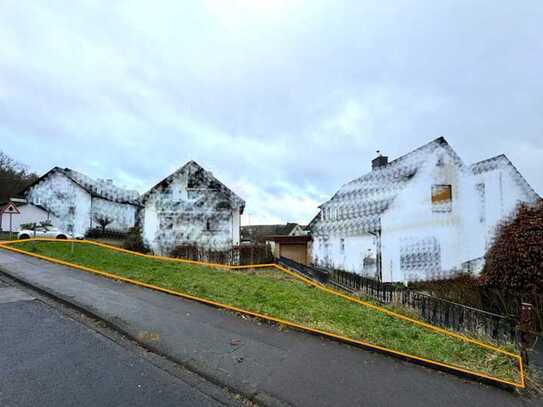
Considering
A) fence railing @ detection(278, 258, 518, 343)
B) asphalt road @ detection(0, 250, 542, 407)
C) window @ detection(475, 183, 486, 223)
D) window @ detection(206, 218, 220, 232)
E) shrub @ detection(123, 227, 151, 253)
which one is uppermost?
window @ detection(475, 183, 486, 223)

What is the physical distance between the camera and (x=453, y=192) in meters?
17.6

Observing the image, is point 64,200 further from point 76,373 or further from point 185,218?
point 76,373

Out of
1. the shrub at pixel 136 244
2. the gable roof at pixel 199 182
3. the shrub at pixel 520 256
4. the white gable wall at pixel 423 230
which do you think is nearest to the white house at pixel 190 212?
the gable roof at pixel 199 182

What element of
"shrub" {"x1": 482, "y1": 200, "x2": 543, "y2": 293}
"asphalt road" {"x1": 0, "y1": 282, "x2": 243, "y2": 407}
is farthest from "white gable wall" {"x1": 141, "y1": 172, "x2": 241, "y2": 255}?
"asphalt road" {"x1": 0, "y1": 282, "x2": 243, "y2": 407}

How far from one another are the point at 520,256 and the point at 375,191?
32.8ft

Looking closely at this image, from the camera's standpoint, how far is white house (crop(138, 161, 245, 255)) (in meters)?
21.3

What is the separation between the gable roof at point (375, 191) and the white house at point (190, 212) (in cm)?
701

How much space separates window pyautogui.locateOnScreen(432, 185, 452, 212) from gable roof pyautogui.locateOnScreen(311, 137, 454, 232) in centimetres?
157

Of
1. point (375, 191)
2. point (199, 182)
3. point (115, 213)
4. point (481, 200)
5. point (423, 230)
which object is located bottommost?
point (423, 230)

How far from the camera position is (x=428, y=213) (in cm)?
1736

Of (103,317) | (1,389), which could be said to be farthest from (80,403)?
(103,317)

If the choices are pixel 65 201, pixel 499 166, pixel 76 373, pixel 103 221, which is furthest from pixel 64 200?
pixel 499 166

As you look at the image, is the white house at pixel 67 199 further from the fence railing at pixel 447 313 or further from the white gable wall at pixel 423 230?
the fence railing at pixel 447 313

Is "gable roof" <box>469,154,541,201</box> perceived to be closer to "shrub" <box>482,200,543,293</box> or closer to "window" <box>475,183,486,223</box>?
"window" <box>475,183,486,223</box>
